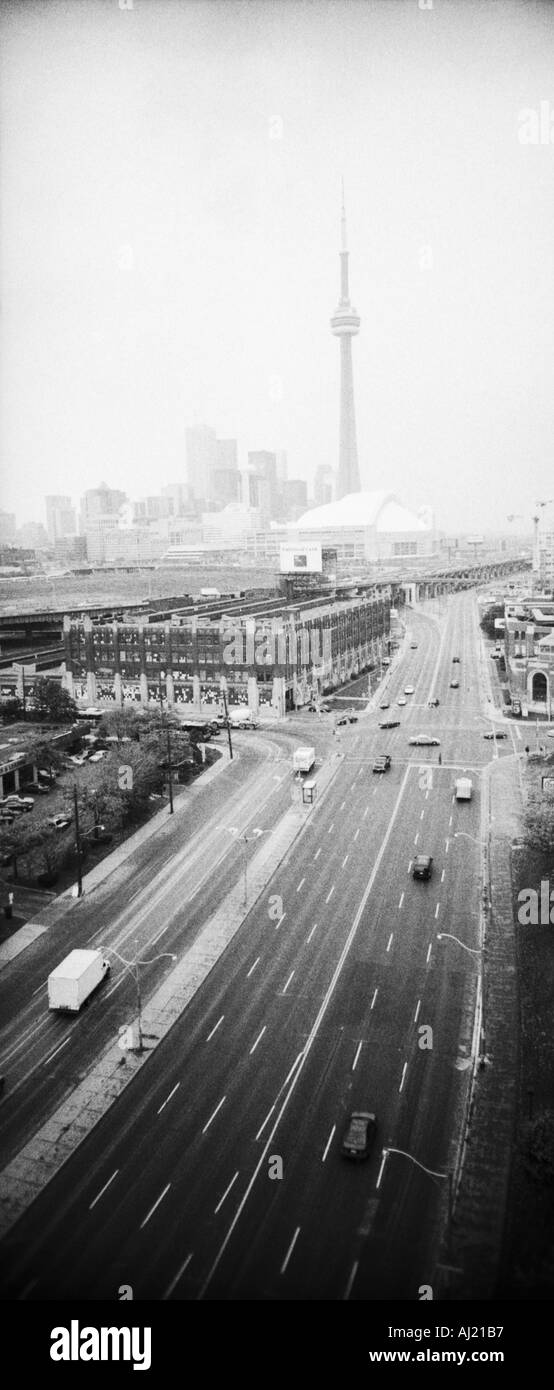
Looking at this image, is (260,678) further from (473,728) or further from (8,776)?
(8,776)

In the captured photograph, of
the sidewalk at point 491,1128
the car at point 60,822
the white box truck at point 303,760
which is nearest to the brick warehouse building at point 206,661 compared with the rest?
the white box truck at point 303,760

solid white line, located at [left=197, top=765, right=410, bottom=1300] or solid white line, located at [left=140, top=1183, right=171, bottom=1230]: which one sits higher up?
solid white line, located at [left=197, top=765, right=410, bottom=1300]

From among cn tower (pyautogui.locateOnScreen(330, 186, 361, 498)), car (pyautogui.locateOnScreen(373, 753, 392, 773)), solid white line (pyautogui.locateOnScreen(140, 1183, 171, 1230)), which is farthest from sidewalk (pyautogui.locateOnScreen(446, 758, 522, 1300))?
cn tower (pyautogui.locateOnScreen(330, 186, 361, 498))

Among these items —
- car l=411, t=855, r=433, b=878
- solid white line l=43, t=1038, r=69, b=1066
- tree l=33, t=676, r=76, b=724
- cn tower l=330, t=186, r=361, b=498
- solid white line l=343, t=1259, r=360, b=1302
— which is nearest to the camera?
solid white line l=343, t=1259, r=360, b=1302

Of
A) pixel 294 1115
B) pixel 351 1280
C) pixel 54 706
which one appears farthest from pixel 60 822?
pixel 351 1280

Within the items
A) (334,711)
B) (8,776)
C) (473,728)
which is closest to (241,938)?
(8,776)

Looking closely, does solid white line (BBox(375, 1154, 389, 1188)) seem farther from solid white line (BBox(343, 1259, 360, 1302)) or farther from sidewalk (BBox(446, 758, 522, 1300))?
solid white line (BBox(343, 1259, 360, 1302))
